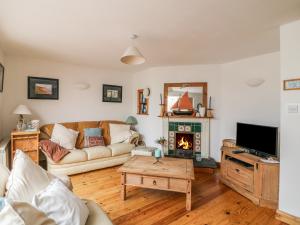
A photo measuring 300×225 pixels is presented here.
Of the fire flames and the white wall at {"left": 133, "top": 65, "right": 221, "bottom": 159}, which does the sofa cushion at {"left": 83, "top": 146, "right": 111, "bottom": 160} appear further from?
the fire flames

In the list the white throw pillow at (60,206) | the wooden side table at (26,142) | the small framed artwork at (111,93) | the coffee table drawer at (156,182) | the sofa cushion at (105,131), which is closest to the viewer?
the white throw pillow at (60,206)

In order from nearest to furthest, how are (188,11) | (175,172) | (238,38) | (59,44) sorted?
(188,11), (175,172), (238,38), (59,44)

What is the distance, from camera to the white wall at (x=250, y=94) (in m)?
3.08

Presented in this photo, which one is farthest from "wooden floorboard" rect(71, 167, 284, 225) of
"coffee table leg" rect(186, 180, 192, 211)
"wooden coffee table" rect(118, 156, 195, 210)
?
"wooden coffee table" rect(118, 156, 195, 210)

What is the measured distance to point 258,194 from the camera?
2404 mm

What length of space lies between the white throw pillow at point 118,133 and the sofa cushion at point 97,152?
50 centimetres

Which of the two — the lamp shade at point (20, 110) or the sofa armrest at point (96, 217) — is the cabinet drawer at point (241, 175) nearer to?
the sofa armrest at point (96, 217)

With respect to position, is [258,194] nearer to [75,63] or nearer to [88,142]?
[88,142]

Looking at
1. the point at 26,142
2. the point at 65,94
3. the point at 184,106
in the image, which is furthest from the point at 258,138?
the point at 65,94

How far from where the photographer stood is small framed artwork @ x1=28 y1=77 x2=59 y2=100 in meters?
3.75

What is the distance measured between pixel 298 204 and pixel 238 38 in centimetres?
221

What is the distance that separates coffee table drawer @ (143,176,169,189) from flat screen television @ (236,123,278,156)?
1532 millimetres

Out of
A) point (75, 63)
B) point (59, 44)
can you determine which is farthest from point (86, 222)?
point (75, 63)

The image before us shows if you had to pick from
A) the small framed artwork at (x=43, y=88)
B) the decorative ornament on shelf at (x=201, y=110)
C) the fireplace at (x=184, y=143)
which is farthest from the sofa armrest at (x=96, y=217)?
the small framed artwork at (x=43, y=88)
